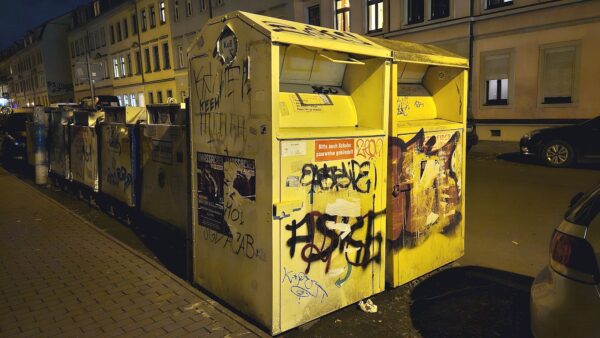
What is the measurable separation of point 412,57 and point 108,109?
535 cm

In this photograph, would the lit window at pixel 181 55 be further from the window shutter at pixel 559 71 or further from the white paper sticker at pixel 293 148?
the white paper sticker at pixel 293 148

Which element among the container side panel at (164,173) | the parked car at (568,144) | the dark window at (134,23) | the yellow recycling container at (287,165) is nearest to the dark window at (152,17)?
the dark window at (134,23)

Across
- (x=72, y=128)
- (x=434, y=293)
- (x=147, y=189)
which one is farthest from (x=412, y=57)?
(x=72, y=128)

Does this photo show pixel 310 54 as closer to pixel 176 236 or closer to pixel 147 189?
pixel 176 236

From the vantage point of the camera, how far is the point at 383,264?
12.6ft

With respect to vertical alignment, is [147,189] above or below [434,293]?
above

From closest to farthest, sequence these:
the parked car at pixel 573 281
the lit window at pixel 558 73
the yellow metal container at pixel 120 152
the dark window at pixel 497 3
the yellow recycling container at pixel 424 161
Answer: the parked car at pixel 573 281 → the yellow recycling container at pixel 424 161 → the yellow metal container at pixel 120 152 → the lit window at pixel 558 73 → the dark window at pixel 497 3

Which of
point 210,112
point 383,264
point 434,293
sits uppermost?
point 210,112

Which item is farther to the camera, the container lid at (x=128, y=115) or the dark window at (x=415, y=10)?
the dark window at (x=415, y=10)

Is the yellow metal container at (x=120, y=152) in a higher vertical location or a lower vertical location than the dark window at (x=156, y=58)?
lower

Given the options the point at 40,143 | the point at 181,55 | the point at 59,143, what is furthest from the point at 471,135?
the point at 181,55

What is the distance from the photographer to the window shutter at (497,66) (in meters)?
16.8

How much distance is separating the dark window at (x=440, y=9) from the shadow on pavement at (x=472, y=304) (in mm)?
16303

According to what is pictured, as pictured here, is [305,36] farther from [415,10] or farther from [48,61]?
[48,61]
